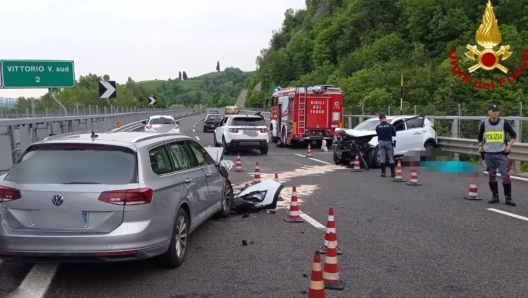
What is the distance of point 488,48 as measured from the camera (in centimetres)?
4384

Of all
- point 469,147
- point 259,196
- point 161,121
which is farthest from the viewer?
Answer: point 161,121

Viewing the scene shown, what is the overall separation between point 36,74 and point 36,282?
13044mm

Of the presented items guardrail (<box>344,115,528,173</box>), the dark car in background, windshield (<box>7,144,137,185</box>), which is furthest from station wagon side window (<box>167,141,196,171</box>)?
the dark car in background

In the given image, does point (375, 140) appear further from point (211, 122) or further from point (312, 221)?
point (211, 122)

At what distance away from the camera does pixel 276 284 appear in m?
5.01

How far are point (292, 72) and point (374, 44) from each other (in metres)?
40.6

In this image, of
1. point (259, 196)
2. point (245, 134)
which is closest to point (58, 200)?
point (259, 196)

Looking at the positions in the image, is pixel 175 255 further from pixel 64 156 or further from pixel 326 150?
pixel 326 150

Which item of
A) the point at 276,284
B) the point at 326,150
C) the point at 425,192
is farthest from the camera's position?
the point at 326,150

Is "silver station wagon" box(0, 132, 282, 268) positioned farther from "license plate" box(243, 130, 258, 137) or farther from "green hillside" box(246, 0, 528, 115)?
"green hillside" box(246, 0, 528, 115)

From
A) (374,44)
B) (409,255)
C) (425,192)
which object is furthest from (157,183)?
(374,44)

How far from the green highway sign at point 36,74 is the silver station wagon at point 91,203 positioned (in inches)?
475

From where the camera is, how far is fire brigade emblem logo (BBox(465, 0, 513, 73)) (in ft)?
138

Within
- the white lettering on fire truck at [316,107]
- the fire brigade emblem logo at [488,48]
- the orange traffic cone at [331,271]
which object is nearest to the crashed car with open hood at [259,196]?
the orange traffic cone at [331,271]
